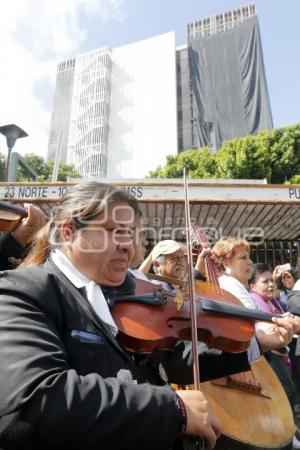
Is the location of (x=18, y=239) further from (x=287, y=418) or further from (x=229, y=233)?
(x=229, y=233)

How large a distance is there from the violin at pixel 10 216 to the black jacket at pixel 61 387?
152 centimetres

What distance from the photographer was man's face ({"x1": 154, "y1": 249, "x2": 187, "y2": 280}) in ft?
10.2

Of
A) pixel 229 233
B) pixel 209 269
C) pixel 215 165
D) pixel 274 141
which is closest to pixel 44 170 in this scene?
pixel 215 165

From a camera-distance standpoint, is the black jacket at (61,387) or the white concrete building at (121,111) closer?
the black jacket at (61,387)

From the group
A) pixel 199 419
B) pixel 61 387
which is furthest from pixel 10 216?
pixel 199 419

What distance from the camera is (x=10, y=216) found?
2.54 meters

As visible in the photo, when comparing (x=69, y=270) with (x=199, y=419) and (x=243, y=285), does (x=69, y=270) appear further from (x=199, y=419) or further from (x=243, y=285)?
(x=243, y=285)

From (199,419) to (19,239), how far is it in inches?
73.5

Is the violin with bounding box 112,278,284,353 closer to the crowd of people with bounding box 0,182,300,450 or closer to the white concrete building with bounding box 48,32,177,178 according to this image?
the crowd of people with bounding box 0,182,300,450

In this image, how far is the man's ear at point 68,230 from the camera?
1389 mm

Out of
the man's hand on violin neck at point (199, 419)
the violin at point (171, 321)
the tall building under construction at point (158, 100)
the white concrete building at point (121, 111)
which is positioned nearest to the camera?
the man's hand on violin neck at point (199, 419)

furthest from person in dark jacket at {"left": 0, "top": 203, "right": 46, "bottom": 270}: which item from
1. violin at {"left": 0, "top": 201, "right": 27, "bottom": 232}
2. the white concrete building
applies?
the white concrete building

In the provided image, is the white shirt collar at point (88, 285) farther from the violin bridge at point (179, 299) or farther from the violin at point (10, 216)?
the violin at point (10, 216)

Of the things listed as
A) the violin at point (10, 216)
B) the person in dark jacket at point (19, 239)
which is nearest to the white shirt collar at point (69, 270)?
the person in dark jacket at point (19, 239)
